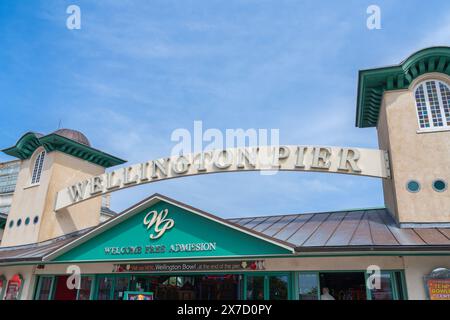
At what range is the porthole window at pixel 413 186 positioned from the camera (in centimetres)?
1277

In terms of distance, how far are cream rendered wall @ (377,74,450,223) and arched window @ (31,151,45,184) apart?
1725 centimetres

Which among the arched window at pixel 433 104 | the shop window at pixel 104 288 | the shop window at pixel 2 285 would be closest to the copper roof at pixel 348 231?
the arched window at pixel 433 104

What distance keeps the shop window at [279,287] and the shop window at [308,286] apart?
1.57ft

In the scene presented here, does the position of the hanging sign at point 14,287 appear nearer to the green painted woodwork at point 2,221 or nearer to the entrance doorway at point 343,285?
the green painted woodwork at point 2,221

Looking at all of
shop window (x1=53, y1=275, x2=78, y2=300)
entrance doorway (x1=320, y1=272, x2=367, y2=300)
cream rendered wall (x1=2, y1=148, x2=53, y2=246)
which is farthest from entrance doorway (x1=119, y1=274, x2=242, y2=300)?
cream rendered wall (x1=2, y1=148, x2=53, y2=246)

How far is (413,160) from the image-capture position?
13.1 metres

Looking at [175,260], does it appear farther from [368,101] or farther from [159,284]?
[368,101]

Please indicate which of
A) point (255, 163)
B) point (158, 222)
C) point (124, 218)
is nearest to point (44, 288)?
point (124, 218)

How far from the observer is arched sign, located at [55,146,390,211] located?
14.0 metres

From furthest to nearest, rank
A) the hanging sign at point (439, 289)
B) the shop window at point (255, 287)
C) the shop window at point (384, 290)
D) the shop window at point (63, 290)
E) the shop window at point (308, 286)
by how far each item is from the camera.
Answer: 1. the shop window at point (63, 290)
2. the shop window at point (255, 287)
3. the shop window at point (308, 286)
4. the shop window at point (384, 290)
5. the hanging sign at point (439, 289)

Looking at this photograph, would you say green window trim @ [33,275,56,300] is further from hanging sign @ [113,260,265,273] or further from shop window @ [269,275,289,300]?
shop window @ [269,275,289,300]

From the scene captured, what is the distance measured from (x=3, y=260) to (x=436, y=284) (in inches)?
642

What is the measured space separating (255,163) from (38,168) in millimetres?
12859
